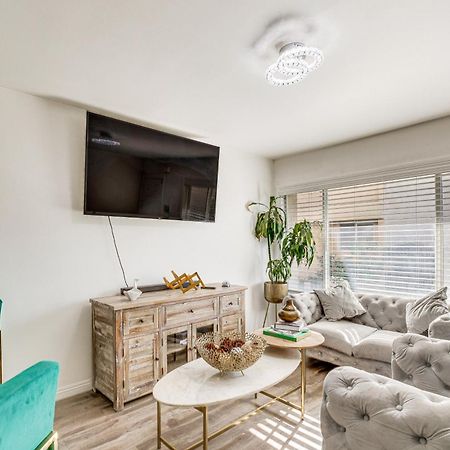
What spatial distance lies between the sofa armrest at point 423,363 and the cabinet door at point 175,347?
5.84 feet

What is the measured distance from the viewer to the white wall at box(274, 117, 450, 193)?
3.03 m

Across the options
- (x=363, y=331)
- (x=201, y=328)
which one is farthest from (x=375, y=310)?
(x=201, y=328)

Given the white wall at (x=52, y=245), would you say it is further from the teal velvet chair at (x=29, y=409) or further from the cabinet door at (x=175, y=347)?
the teal velvet chair at (x=29, y=409)

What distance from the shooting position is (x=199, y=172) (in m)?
3.29

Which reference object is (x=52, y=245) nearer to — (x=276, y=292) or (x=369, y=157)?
(x=276, y=292)

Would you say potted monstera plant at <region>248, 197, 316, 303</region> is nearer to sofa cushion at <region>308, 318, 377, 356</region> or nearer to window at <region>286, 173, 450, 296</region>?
window at <region>286, 173, 450, 296</region>

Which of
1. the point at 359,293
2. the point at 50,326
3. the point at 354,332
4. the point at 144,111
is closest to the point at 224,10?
the point at 144,111

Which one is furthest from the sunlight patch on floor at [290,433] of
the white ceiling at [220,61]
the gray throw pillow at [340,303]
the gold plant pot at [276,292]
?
the white ceiling at [220,61]

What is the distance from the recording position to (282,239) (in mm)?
4289

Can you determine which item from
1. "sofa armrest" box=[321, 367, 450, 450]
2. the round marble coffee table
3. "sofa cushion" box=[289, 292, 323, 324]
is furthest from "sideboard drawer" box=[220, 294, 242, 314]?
"sofa armrest" box=[321, 367, 450, 450]

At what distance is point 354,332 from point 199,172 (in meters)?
2.23

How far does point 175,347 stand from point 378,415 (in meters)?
2.06

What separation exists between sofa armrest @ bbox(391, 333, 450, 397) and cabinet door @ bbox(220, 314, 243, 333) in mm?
1870

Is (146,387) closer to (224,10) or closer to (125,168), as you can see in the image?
(125,168)
